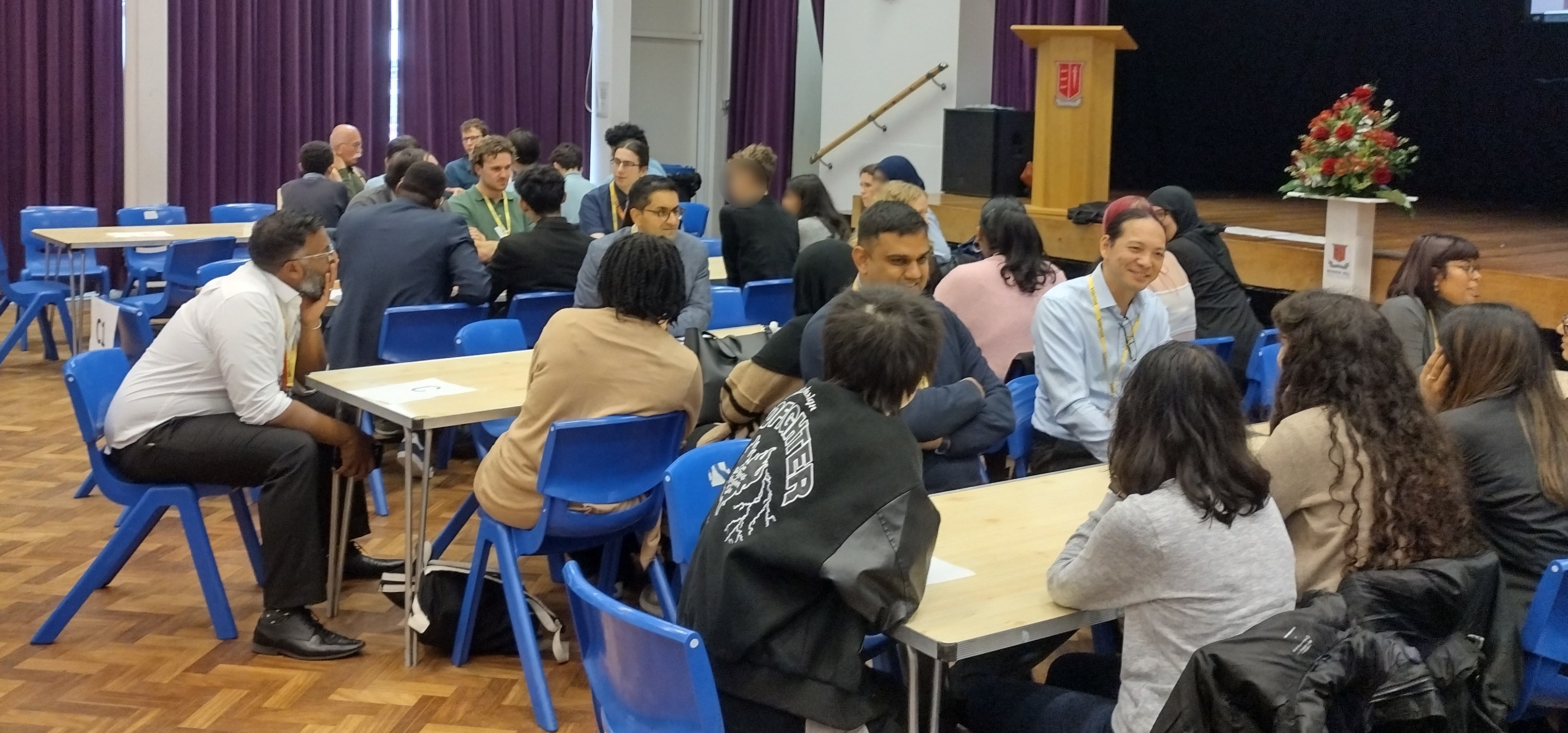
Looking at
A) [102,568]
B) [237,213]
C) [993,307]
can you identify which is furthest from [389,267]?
[237,213]

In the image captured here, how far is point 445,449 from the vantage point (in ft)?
18.0

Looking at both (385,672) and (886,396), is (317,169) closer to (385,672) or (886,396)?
(385,672)

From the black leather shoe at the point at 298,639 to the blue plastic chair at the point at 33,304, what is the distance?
4304 mm

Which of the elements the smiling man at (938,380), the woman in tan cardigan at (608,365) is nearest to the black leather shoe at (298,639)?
the woman in tan cardigan at (608,365)

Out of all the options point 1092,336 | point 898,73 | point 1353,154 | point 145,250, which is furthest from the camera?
point 898,73

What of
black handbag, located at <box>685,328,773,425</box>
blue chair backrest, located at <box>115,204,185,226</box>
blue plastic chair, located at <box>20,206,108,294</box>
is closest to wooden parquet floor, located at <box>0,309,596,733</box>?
black handbag, located at <box>685,328,773,425</box>

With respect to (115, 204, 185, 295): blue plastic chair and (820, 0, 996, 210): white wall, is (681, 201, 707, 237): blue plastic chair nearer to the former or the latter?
(820, 0, 996, 210): white wall

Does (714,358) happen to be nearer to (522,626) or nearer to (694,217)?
(522,626)

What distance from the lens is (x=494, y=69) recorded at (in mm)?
10750

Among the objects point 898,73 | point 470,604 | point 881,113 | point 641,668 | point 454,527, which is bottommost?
point 470,604

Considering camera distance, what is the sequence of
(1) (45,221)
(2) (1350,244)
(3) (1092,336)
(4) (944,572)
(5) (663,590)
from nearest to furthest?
(4) (944,572) < (5) (663,590) < (3) (1092,336) < (2) (1350,244) < (1) (45,221)

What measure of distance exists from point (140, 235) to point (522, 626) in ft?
16.4

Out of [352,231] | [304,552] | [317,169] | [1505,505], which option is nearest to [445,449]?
[352,231]

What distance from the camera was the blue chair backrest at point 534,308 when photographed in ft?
16.9
